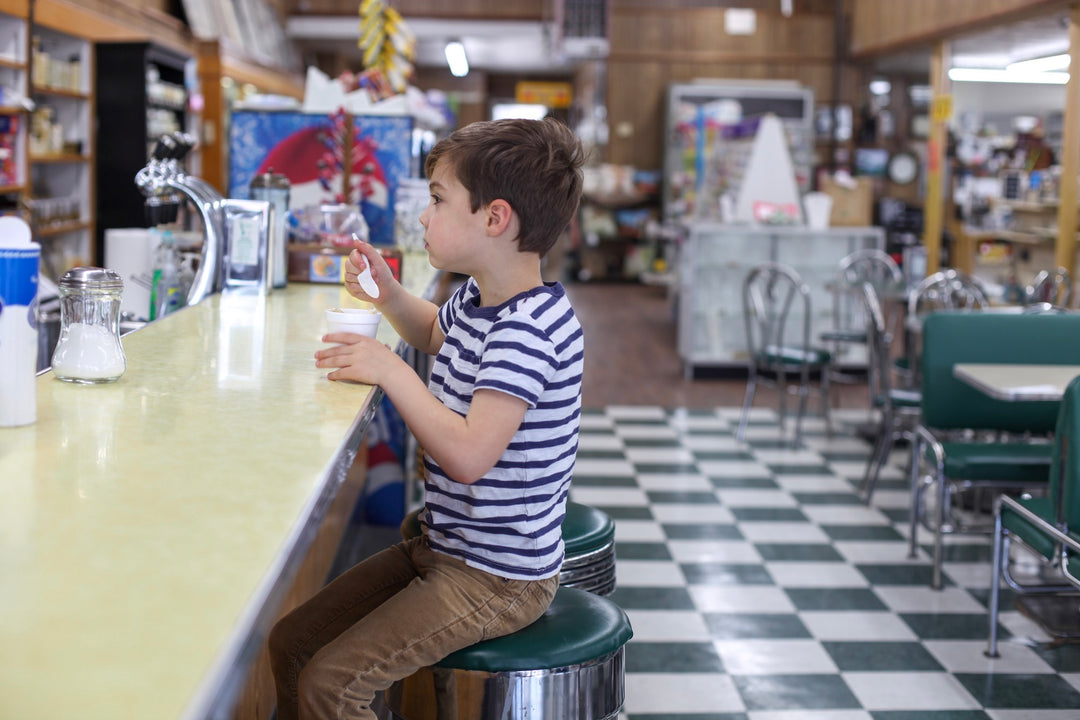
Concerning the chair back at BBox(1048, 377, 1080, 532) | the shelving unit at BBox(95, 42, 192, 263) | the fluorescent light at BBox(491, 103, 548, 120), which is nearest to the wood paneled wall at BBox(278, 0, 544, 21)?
the shelving unit at BBox(95, 42, 192, 263)

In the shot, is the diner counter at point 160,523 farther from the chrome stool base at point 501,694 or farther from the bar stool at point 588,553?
the bar stool at point 588,553

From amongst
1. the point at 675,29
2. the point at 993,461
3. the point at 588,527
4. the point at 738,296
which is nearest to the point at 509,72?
the point at 675,29

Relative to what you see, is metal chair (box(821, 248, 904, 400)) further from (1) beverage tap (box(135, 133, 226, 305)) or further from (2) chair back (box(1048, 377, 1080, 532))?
(1) beverage tap (box(135, 133, 226, 305))

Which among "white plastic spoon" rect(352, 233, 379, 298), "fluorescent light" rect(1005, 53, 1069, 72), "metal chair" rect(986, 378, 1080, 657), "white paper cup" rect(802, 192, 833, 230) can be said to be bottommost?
"metal chair" rect(986, 378, 1080, 657)

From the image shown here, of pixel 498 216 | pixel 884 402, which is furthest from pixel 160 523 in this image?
pixel 884 402

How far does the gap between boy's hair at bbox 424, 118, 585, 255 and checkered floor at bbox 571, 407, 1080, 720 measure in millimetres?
1646

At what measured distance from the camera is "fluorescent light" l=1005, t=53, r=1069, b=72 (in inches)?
476

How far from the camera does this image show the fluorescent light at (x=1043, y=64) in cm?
1210

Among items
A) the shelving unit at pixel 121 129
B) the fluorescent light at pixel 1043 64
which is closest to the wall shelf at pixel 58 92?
the shelving unit at pixel 121 129

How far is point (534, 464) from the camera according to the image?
1578mm

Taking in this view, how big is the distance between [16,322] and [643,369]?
7.10 metres

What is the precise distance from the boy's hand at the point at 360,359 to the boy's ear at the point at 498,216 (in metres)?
0.23

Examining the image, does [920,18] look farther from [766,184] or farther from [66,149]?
[66,149]

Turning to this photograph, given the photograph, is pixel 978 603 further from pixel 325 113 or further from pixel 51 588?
pixel 51 588
